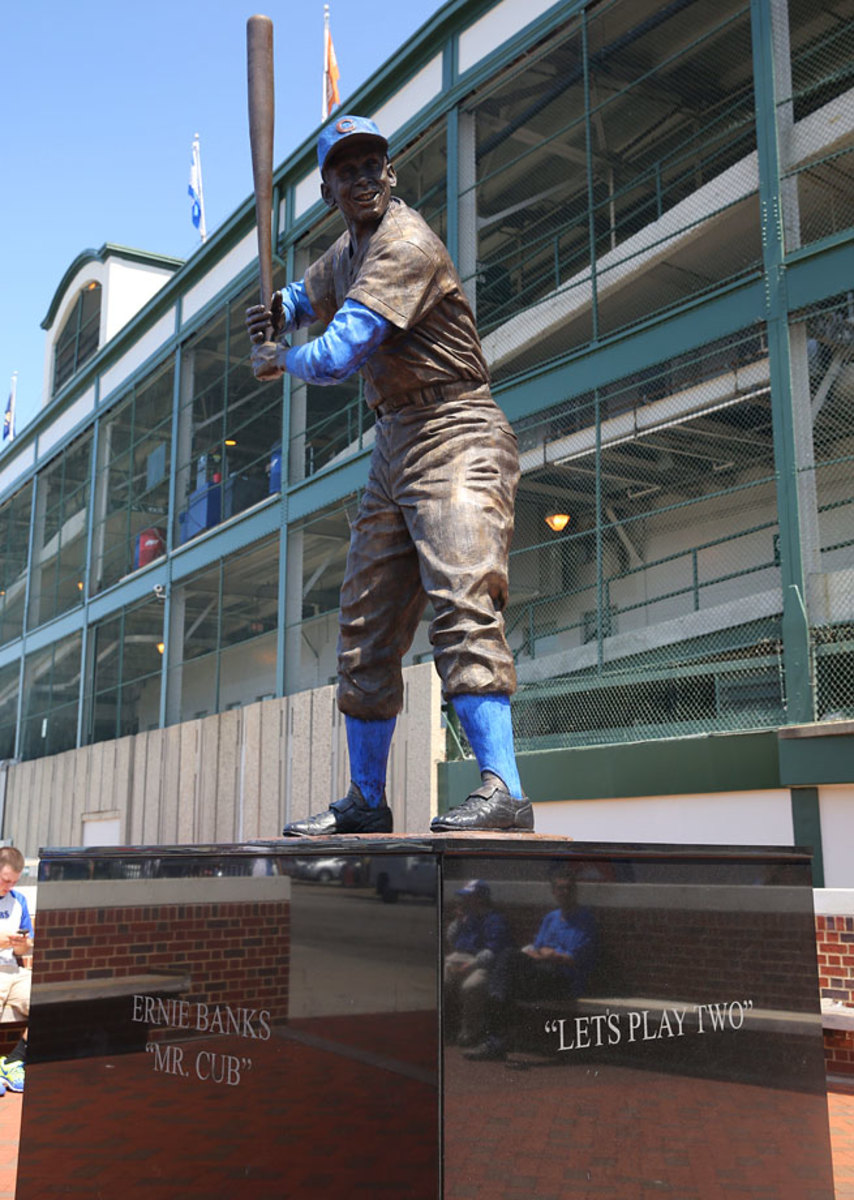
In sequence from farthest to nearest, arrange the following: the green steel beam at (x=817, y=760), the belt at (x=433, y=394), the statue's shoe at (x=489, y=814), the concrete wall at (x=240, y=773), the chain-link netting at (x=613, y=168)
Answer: the concrete wall at (x=240, y=773)
the chain-link netting at (x=613, y=168)
the green steel beam at (x=817, y=760)
the belt at (x=433, y=394)
the statue's shoe at (x=489, y=814)

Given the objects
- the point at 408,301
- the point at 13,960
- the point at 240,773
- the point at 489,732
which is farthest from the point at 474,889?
the point at 240,773

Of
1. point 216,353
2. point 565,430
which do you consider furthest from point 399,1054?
point 216,353

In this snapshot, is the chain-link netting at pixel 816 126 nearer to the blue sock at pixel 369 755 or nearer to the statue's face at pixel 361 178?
the statue's face at pixel 361 178

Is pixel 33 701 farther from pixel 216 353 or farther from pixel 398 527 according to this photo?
pixel 398 527

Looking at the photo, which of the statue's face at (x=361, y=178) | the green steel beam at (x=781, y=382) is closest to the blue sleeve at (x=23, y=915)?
the statue's face at (x=361, y=178)

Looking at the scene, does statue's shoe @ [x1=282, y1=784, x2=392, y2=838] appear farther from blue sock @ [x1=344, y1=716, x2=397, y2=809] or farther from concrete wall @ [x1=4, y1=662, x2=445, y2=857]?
concrete wall @ [x1=4, y1=662, x2=445, y2=857]

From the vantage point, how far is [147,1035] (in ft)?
10.5

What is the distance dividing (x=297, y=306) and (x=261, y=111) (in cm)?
64

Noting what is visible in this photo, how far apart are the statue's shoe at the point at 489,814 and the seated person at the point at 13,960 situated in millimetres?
3754

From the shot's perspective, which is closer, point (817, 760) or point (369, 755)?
point (369, 755)

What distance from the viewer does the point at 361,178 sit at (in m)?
3.60

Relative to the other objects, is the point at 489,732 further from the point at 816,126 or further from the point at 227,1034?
the point at 816,126

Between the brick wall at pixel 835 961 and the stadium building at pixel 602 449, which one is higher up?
the stadium building at pixel 602 449

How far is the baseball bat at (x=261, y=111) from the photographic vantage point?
360cm
